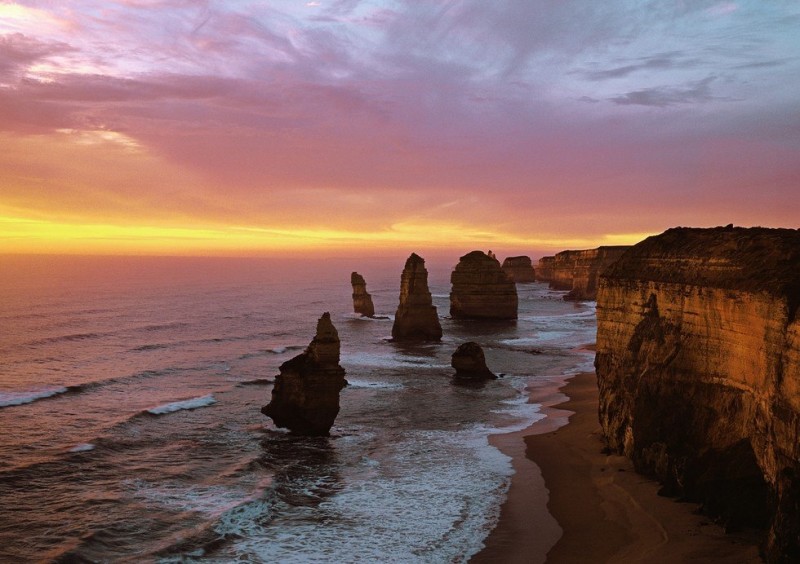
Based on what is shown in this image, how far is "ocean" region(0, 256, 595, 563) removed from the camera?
21.6 metres

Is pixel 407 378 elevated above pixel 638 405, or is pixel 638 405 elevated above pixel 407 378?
pixel 638 405

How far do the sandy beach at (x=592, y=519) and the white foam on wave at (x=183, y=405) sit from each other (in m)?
20.1

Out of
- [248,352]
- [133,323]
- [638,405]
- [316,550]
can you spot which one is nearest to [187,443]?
[316,550]

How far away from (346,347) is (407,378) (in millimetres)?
19286

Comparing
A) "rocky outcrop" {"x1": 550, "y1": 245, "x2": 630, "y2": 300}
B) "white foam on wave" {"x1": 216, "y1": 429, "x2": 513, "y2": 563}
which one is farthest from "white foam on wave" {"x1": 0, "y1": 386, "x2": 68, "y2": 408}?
"rocky outcrop" {"x1": 550, "y1": 245, "x2": 630, "y2": 300}

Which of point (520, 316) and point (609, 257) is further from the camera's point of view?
point (609, 257)

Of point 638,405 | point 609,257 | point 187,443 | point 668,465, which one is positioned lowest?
point 187,443

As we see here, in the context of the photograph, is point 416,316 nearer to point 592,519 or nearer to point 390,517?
point 390,517

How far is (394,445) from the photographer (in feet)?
108

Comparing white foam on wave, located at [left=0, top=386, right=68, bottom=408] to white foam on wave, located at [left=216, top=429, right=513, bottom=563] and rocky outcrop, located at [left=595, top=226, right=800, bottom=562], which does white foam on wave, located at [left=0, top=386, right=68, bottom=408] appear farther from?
rocky outcrop, located at [left=595, top=226, right=800, bottom=562]

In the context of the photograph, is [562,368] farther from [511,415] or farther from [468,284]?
[468,284]

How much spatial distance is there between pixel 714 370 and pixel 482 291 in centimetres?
7158

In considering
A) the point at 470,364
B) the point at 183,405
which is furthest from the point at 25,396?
the point at 470,364

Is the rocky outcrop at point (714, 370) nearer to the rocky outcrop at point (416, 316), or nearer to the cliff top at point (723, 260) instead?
the cliff top at point (723, 260)
